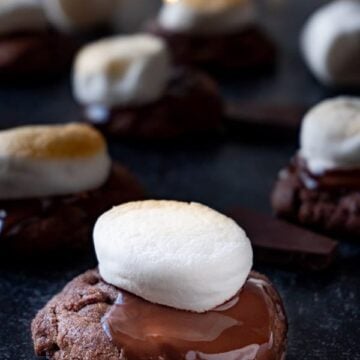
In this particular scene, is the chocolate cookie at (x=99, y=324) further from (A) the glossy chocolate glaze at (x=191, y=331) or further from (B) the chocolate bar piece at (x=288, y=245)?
(B) the chocolate bar piece at (x=288, y=245)

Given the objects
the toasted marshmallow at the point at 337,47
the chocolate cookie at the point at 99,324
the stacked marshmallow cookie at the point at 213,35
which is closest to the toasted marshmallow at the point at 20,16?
the stacked marshmallow cookie at the point at 213,35

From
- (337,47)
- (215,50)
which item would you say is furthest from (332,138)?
(215,50)

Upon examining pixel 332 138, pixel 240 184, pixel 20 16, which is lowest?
pixel 240 184

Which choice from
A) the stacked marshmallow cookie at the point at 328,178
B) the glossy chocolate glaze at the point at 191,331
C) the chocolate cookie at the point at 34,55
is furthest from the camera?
the chocolate cookie at the point at 34,55

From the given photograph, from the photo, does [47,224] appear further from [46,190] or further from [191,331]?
[191,331]

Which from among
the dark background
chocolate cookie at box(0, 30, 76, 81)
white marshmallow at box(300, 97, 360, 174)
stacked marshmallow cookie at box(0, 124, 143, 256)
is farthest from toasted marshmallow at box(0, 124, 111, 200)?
chocolate cookie at box(0, 30, 76, 81)
